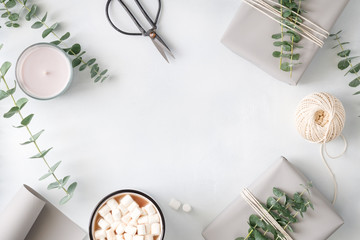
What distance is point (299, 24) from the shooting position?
3.46 ft

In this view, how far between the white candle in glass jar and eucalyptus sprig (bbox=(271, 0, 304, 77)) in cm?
55

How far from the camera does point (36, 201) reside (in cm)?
109

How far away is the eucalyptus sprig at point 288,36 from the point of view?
1037 millimetres

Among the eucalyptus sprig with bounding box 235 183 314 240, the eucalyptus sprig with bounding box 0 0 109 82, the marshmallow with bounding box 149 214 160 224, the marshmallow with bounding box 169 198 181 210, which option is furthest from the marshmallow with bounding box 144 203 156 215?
the eucalyptus sprig with bounding box 0 0 109 82

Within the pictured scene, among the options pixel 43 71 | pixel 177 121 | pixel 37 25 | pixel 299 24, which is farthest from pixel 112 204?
pixel 299 24

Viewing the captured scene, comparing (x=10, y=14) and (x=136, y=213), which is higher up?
(x=10, y=14)

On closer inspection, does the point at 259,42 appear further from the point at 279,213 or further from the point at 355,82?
the point at 279,213

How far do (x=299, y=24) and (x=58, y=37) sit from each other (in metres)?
0.64

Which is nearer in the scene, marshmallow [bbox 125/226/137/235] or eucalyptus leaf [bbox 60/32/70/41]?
marshmallow [bbox 125/226/137/235]

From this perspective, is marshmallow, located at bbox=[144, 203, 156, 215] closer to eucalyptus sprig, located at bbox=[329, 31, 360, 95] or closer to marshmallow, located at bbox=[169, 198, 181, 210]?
marshmallow, located at bbox=[169, 198, 181, 210]

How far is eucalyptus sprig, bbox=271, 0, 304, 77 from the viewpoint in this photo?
3.40ft

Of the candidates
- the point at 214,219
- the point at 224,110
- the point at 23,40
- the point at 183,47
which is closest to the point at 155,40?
the point at 183,47

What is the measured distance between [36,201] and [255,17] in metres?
0.74

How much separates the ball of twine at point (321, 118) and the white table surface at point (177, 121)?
0.23ft
